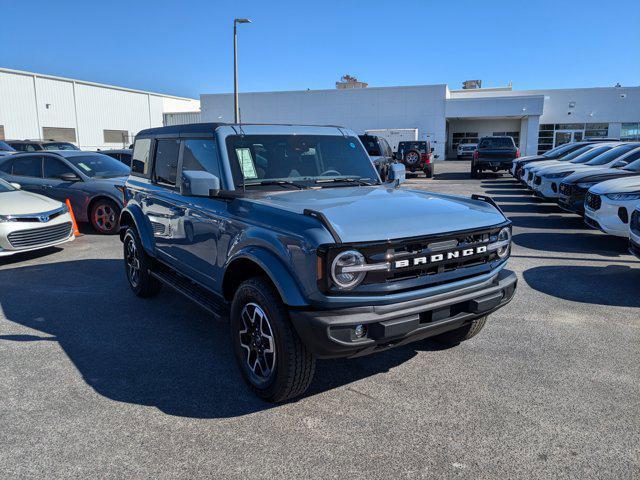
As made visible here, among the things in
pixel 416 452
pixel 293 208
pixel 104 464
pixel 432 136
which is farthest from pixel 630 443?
pixel 432 136

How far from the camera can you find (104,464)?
2824 millimetres

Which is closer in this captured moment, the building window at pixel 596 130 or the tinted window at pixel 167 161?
the tinted window at pixel 167 161

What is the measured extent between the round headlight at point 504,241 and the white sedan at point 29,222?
7.15m

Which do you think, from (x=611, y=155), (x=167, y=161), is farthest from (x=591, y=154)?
(x=167, y=161)

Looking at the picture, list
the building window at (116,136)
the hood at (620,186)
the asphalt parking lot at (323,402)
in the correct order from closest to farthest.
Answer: the asphalt parking lot at (323,402)
the hood at (620,186)
the building window at (116,136)

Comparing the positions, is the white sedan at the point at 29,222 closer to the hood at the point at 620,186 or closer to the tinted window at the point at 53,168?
the tinted window at the point at 53,168

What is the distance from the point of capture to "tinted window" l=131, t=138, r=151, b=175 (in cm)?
571

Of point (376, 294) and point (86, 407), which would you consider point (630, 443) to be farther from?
point (86, 407)

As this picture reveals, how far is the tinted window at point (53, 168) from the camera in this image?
34.4 ft

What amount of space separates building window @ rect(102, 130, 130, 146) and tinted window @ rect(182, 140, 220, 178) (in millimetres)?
41503

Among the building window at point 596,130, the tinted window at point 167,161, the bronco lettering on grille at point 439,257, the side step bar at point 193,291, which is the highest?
the building window at point 596,130

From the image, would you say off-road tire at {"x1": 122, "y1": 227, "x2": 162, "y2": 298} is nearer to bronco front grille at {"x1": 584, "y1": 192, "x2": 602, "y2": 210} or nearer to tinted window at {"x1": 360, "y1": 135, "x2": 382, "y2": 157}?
bronco front grille at {"x1": 584, "y1": 192, "x2": 602, "y2": 210}

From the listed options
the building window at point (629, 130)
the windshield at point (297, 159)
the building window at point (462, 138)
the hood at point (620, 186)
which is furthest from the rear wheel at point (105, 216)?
the building window at point (629, 130)

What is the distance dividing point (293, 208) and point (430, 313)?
117 cm
